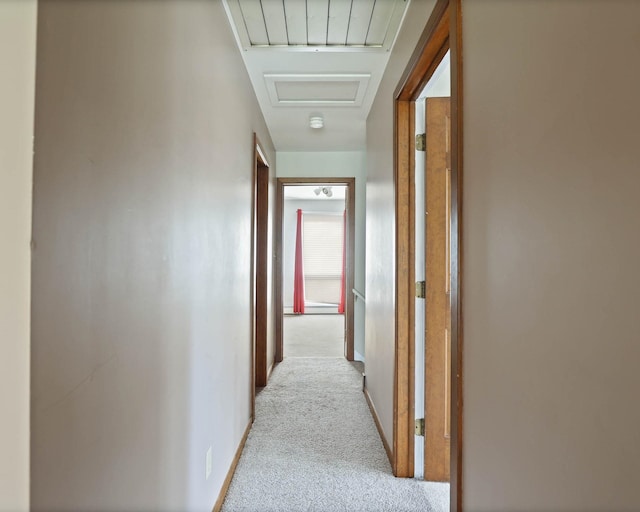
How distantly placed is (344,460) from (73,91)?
2118 mm

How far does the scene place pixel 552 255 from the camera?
2.29 ft

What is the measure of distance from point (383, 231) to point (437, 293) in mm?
587

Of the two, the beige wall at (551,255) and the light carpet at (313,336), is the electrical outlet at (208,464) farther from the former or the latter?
the light carpet at (313,336)

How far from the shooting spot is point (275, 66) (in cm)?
230

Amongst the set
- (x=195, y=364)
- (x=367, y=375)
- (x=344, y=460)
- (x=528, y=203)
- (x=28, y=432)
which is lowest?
(x=344, y=460)

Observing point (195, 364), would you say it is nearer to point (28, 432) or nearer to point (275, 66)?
point (28, 432)

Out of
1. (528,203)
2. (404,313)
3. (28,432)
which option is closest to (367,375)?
(404,313)

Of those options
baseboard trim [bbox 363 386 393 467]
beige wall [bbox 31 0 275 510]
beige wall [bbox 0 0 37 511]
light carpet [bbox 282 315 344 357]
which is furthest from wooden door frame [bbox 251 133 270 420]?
beige wall [bbox 0 0 37 511]

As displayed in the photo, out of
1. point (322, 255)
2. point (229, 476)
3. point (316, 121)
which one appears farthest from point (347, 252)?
point (322, 255)

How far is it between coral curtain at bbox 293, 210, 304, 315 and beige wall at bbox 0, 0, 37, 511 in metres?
7.18

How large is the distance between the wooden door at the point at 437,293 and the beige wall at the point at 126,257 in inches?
41.6

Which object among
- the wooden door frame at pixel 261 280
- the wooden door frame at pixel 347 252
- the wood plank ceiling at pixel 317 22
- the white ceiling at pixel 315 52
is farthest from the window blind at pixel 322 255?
the wood plank ceiling at pixel 317 22

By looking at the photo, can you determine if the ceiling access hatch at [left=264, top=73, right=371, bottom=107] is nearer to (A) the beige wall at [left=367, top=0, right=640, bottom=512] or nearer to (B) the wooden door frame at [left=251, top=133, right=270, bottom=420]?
(B) the wooden door frame at [left=251, top=133, right=270, bottom=420]

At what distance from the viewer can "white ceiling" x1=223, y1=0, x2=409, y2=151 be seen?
70.3 inches
